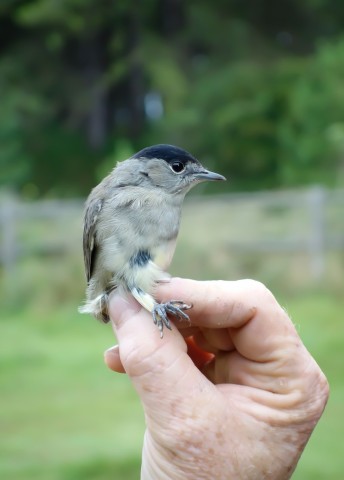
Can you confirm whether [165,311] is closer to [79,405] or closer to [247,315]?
[247,315]

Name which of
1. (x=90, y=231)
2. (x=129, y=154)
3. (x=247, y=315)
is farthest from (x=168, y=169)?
(x=129, y=154)

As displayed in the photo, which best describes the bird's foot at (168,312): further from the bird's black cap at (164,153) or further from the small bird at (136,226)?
the bird's black cap at (164,153)

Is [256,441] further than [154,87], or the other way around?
[154,87]

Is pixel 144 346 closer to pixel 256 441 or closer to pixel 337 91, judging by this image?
pixel 256 441

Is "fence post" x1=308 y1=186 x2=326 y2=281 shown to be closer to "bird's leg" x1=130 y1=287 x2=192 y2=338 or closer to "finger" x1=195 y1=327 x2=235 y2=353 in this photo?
"finger" x1=195 y1=327 x2=235 y2=353

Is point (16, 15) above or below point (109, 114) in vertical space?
above

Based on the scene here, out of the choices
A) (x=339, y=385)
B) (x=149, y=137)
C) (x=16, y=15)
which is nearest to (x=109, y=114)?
(x=149, y=137)

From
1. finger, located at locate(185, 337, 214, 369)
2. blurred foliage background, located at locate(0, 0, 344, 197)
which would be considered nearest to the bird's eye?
finger, located at locate(185, 337, 214, 369)
